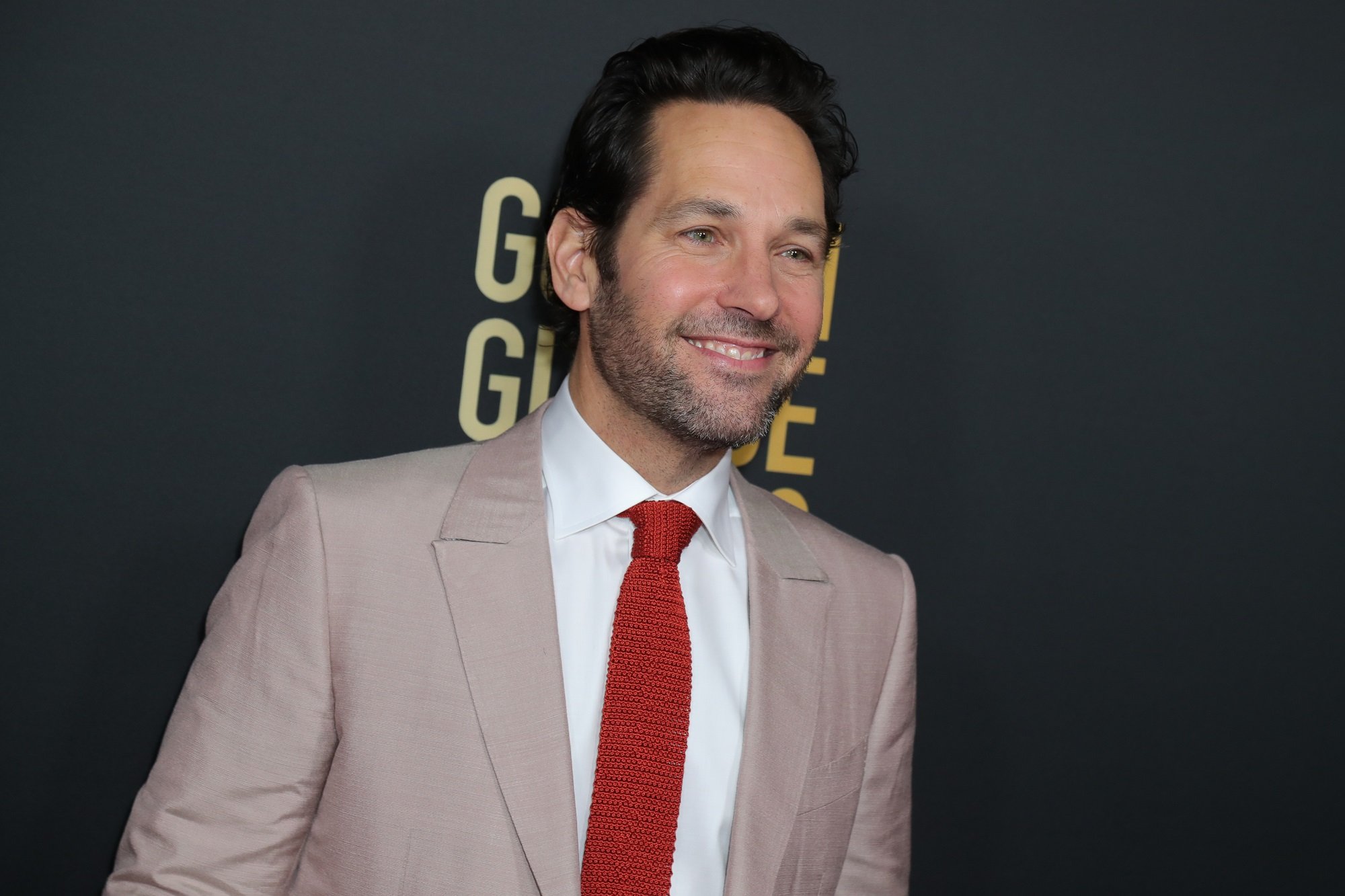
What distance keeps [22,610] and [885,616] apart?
1.23 m

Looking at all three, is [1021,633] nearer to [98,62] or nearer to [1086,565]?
[1086,565]

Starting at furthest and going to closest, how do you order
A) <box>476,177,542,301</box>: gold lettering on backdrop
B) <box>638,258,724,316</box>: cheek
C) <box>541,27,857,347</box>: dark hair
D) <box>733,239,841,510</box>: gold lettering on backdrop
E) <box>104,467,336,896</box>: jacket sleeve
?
<box>733,239,841,510</box>: gold lettering on backdrop < <box>476,177,542,301</box>: gold lettering on backdrop < <box>541,27,857,347</box>: dark hair < <box>638,258,724,316</box>: cheek < <box>104,467,336,896</box>: jacket sleeve

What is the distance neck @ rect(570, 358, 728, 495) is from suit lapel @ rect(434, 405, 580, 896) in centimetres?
14

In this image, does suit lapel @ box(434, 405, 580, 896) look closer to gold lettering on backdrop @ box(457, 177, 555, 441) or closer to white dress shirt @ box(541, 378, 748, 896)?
white dress shirt @ box(541, 378, 748, 896)

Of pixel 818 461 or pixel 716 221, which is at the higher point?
pixel 716 221

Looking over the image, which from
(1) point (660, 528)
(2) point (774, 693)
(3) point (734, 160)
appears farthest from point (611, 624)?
(3) point (734, 160)

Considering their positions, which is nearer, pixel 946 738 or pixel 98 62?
pixel 98 62

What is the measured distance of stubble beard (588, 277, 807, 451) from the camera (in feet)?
4.89

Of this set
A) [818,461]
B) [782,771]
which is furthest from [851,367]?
[782,771]

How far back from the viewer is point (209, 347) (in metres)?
1.64

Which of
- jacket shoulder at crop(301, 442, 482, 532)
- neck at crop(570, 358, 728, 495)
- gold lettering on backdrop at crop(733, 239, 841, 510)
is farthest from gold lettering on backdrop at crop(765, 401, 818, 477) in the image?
jacket shoulder at crop(301, 442, 482, 532)

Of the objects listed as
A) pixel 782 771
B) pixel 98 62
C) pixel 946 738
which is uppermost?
pixel 98 62

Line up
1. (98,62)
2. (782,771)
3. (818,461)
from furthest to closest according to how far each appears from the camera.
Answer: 1. (818,461)
2. (98,62)
3. (782,771)

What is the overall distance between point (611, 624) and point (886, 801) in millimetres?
549
